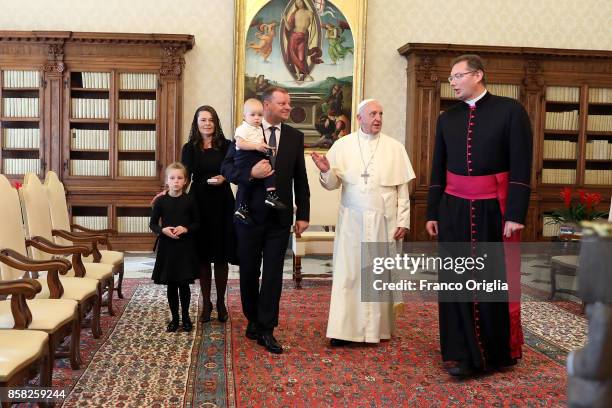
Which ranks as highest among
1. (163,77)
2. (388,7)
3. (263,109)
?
(388,7)

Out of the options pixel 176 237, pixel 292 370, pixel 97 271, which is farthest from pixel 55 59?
pixel 292 370

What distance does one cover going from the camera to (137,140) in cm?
898

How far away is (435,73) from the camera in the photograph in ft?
30.0

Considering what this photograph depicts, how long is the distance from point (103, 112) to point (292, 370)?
596 centimetres

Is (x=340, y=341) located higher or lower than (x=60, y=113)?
lower

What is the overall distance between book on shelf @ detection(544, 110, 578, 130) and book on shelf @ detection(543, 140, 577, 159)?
0.69ft

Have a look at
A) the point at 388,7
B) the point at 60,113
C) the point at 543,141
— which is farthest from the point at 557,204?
the point at 60,113

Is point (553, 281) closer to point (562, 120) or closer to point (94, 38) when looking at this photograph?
point (562, 120)

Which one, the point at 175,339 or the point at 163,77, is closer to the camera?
the point at 175,339

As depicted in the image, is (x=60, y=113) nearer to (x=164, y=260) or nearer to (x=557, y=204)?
(x=164, y=260)

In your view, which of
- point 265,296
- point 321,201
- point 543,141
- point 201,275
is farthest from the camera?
point 543,141

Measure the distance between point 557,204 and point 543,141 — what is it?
947 millimetres

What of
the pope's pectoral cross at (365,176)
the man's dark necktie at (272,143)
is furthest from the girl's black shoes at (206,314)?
the pope's pectoral cross at (365,176)

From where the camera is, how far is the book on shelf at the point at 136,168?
8969 millimetres
